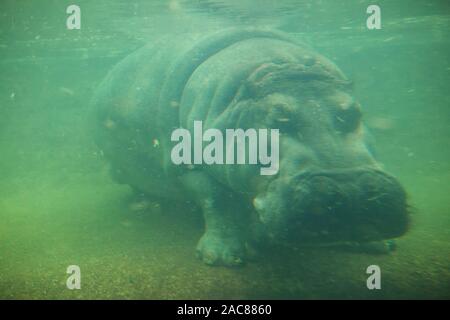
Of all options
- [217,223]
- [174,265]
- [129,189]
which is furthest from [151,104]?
[129,189]

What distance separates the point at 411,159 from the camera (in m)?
14.0

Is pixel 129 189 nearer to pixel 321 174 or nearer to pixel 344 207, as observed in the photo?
pixel 321 174

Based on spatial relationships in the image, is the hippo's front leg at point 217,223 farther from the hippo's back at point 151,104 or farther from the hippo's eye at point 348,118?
the hippo's eye at point 348,118

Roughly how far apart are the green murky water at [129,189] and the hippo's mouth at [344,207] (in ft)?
1.28

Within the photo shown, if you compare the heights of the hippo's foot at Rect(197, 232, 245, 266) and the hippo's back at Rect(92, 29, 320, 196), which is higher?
the hippo's back at Rect(92, 29, 320, 196)

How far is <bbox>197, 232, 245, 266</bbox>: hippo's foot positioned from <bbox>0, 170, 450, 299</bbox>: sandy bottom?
125 millimetres

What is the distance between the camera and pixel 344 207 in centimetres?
356

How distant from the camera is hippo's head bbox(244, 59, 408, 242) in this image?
11.8 feet

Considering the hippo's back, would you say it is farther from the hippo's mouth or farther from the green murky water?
the hippo's mouth

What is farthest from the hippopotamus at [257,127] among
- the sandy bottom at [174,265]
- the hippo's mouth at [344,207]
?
the sandy bottom at [174,265]

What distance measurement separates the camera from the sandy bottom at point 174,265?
4043mm

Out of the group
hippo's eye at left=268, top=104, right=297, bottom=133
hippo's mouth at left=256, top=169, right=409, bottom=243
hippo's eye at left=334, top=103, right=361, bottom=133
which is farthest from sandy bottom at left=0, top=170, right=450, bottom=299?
hippo's eye at left=268, top=104, right=297, bottom=133

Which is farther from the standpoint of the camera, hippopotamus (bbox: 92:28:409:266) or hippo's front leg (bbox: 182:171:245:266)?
hippo's front leg (bbox: 182:171:245:266)
